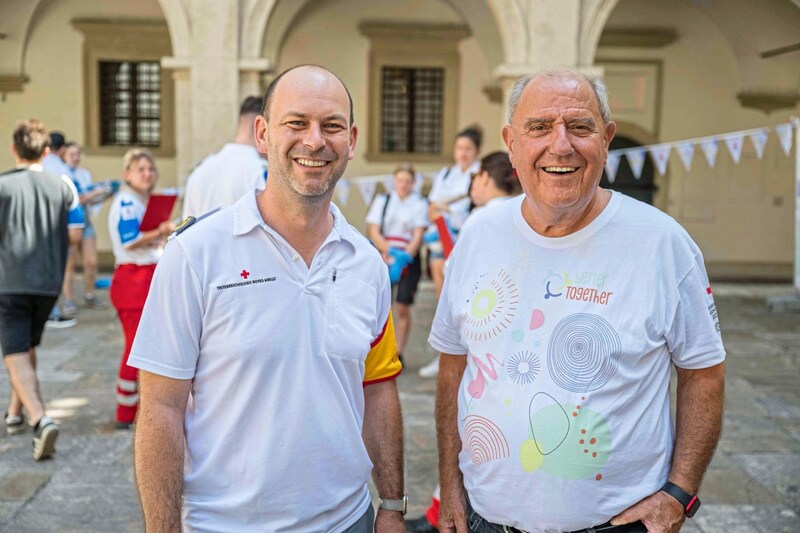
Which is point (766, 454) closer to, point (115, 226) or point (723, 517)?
point (723, 517)

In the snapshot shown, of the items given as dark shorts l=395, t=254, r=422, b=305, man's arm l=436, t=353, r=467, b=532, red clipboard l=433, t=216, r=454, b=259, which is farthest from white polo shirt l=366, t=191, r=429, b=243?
man's arm l=436, t=353, r=467, b=532

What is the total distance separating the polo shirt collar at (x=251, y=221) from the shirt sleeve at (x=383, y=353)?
0.19 metres

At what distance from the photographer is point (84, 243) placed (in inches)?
403

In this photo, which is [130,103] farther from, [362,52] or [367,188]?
[367,188]

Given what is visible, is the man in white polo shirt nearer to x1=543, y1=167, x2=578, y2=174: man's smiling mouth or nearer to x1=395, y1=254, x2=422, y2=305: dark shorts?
x1=543, y1=167, x2=578, y2=174: man's smiling mouth

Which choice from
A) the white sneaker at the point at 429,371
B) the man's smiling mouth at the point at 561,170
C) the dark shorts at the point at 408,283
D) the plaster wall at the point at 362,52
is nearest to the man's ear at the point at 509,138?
the man's smiling mouth at the point at 561,170

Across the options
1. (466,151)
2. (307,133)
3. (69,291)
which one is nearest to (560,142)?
(307,133)

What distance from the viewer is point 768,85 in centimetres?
1482

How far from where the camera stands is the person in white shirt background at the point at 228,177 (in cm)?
431

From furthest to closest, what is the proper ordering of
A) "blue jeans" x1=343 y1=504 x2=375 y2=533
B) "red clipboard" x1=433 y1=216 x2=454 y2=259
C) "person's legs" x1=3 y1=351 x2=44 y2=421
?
"red clipboard" x1=433 y1=216 x2=454 y2=259 → "person's legs" x1=3 y1=351 x2=44 y2=421 → "blue jeans" x1=343 y1=504 x2=375 y2=533

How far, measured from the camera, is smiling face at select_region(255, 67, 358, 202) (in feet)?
6.40

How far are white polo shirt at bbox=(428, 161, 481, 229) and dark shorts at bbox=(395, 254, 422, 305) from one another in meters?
0.58

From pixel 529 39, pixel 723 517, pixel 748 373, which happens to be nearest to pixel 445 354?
pixel 723 517

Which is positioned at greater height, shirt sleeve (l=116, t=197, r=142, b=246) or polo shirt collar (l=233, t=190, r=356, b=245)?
polo shirt collar (l=233, t=190, r=356, b=245)
